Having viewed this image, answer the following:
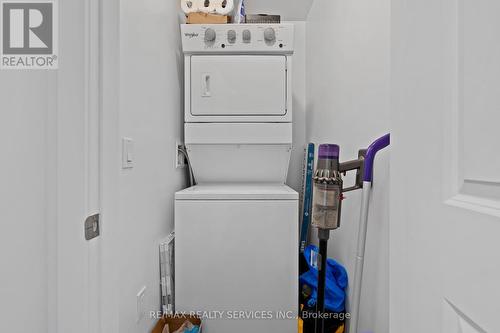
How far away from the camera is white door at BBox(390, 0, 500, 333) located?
1.14ft

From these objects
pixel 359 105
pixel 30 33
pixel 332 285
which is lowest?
pixel 332 285

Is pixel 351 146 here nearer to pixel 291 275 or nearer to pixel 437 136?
pixel 291 275

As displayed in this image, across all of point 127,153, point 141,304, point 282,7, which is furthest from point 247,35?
point 141,304

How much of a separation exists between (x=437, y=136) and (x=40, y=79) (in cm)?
108

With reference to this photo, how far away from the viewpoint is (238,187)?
1660 mm

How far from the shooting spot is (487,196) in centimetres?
36

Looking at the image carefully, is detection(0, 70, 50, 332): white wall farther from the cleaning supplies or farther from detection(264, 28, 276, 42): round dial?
detection(264, 28, 276, 42): round dial

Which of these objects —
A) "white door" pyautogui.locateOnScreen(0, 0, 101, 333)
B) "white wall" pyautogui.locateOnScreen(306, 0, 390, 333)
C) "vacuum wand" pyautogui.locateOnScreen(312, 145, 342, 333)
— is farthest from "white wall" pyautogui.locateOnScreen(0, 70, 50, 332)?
"white wall" pyautogui.locateOnScreen(306, 0, 390, 333)

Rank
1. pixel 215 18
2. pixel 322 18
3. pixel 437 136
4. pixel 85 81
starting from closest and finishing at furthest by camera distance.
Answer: pixel 437 136 → pixel 85 81 → pixel 215 18 → pixel 322 18

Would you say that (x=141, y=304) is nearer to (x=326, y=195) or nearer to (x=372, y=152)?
(x=326, y=195)

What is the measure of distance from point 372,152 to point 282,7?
1858mm

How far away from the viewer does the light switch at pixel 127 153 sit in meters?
0.99

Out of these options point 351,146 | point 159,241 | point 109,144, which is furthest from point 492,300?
point 159,241

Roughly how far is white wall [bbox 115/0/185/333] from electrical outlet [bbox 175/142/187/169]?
63mm
